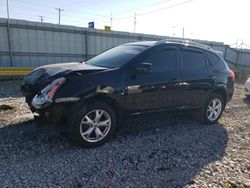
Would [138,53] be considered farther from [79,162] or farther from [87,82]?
[79,162]

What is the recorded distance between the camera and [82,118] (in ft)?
11.3

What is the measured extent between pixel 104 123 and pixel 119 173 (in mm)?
953

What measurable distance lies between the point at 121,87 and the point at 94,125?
2.52ft

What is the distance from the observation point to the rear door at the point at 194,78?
4.60 meters

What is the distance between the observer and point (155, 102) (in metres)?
4.20

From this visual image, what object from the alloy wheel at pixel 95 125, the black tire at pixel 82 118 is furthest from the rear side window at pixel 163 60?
the alloy wheel at pixel 95 125

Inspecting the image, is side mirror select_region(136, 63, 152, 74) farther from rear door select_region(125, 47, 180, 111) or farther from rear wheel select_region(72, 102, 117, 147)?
rear wheel select_region(72, 102, 117, 147)

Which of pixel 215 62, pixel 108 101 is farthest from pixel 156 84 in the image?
pixel 215 62

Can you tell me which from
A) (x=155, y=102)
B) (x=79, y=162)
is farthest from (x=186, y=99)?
(x=79, y=162)

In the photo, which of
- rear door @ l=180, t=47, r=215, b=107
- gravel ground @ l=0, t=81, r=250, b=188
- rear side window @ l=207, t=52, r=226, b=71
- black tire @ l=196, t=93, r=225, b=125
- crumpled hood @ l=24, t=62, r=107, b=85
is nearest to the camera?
gravel ground @ l=0, t=81, r=250, b=188

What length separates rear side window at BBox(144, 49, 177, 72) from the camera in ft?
13.7

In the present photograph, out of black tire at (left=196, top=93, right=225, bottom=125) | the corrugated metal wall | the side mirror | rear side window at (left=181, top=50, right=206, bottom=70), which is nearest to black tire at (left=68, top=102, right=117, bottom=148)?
the side mirror

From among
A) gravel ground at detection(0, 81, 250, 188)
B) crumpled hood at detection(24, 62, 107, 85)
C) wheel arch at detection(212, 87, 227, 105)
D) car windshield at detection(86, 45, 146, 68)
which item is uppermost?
car windshield at detection(86, 45, 146, 68)

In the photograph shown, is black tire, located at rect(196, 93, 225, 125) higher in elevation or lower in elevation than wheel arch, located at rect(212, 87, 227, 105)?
lower
